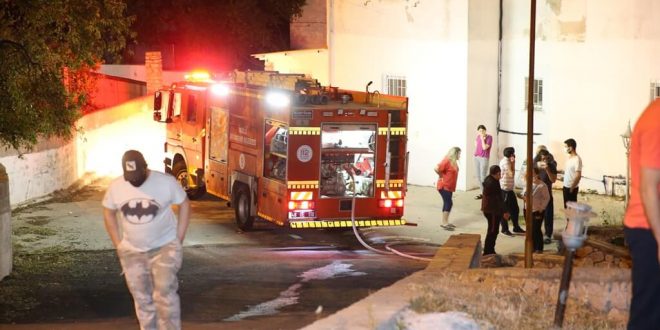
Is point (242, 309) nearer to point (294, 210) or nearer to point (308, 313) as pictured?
point (308, 313)

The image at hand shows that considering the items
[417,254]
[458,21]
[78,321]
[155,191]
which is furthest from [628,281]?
[458,21]

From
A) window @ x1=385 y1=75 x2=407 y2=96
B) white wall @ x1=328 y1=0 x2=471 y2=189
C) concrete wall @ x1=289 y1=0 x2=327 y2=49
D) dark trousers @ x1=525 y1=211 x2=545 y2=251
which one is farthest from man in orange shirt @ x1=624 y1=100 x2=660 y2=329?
concrete wall @ x1=289 y1=0 x2=327 y2=49

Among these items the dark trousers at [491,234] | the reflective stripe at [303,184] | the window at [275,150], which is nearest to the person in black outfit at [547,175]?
the dark trousers at [491,234]

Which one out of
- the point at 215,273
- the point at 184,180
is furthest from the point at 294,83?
the point at 184,180

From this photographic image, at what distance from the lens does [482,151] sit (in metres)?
21.4

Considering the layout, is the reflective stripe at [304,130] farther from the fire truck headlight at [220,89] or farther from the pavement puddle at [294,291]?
the fire truck headlight at [220,89]

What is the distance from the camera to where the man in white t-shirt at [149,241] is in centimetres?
788

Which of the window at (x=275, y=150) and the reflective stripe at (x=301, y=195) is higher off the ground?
the window at (x=275, y=150)

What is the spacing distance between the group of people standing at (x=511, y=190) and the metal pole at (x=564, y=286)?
7.74m

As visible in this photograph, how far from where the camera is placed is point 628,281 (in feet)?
26.2

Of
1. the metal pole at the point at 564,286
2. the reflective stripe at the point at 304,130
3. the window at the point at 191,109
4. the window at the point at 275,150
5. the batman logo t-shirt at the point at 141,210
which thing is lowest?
the metal pole at the point at 564,286

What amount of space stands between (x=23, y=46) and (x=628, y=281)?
8.86 m

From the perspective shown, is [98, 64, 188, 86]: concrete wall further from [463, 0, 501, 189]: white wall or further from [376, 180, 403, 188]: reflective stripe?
[376, 180, 403, 188]: reflective stripe

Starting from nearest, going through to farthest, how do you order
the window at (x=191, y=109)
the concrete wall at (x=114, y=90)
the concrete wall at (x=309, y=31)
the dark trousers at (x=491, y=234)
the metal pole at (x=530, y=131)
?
the metal pole at (x=530, y=131) → the dark trousers at (x=491, y=234) → the window at (x=191, y=109) → the concrete wall at (x=309, y=31) → the concrete wall at (x=114, y=90)
